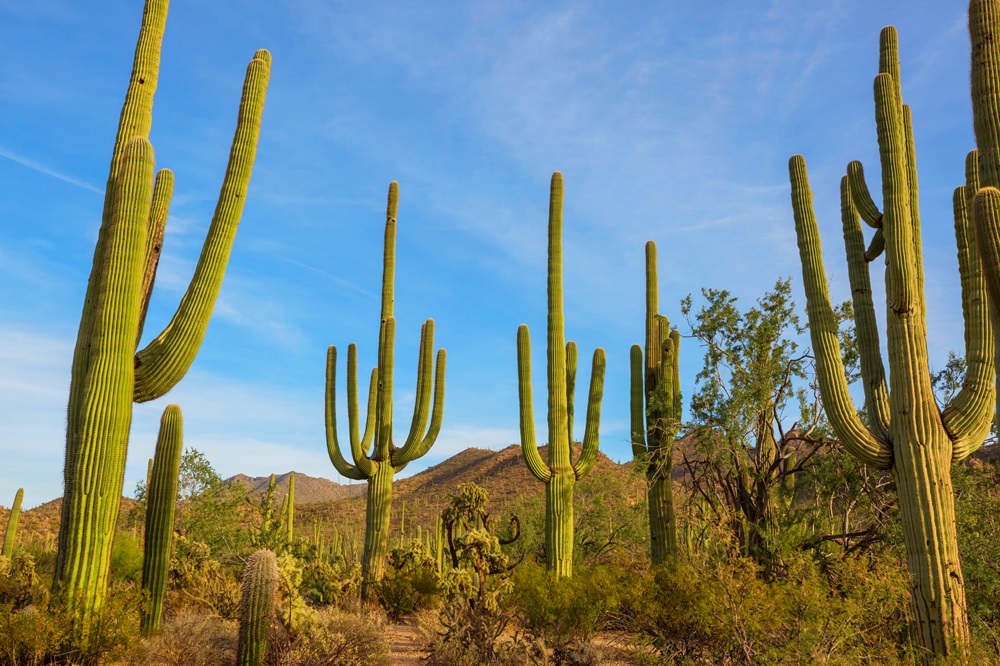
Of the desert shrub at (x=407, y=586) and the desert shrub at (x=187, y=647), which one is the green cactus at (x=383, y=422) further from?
the desert shrub at (x=187, y=647)

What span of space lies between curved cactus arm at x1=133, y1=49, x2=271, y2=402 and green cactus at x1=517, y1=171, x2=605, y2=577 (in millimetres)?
6247

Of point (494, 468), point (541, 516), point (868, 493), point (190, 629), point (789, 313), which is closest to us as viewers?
point (190, 629)

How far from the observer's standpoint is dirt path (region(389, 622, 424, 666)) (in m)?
9.75

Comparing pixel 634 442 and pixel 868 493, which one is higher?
pixel 634 442

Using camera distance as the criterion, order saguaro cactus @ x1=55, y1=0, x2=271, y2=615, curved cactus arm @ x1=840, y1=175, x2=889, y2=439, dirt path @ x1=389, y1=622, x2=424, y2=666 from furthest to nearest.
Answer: dirt path @ x1=389, y1=622, x2=424, y2=666, curved cactus arm @ x1=840, y1=175, x2=889, y2=439, saguaro cactus @ x1=55, y1=0, x2=271, y2=615

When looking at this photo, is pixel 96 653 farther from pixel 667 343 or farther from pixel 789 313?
pixel 789 313

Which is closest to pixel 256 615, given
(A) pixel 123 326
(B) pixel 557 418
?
(A) pixel 123 326

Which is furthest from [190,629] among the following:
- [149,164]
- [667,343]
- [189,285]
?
[667,343]

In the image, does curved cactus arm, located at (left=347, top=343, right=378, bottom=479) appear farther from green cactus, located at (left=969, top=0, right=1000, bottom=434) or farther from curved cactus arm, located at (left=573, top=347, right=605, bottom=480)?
green cactus, located at (left=969, top=0, right=1000, bottom=434)

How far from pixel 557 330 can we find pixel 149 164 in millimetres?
7633

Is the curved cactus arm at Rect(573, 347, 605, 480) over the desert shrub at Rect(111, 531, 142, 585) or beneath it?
over

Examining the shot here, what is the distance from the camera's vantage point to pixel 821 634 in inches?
290

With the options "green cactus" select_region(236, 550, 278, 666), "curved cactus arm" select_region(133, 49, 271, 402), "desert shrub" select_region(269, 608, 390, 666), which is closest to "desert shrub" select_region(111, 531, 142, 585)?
"desert shrub" select_region(269, 608, 390, 666)

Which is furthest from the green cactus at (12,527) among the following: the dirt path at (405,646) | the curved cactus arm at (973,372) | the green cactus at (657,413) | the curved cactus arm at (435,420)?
the curved cactus arm at (973,372)
